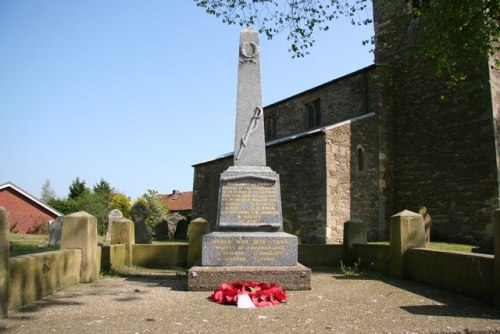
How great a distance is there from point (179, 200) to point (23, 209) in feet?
61.0

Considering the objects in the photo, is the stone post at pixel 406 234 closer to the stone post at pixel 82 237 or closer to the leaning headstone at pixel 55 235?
the stone post at pixel 82 237

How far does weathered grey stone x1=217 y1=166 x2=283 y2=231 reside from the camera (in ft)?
19.0

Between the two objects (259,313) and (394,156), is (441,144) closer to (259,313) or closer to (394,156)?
(394,156)

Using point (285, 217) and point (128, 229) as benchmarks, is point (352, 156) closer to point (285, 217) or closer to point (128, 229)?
point (285, 217)

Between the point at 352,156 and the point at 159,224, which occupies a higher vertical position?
the point at 352,156

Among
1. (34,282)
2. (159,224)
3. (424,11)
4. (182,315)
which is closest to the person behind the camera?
(182,315)

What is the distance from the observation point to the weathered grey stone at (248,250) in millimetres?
5453

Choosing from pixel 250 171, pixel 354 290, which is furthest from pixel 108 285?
pixel 354 290

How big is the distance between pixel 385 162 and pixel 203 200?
10.6m

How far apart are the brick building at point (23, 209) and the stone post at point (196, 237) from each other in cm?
2321

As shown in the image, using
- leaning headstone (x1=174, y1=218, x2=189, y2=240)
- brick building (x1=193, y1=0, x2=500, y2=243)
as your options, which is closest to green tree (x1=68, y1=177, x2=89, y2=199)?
leaning headstone (x1=174, y1=218, x2=189, y2=240)

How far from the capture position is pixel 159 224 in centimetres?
2020

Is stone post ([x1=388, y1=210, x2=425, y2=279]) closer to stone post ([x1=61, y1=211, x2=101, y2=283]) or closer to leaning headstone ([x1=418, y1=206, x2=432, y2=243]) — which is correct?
stone post ([x1=61, y1=211, x2=101, y2=283])

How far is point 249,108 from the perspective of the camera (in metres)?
6.54
